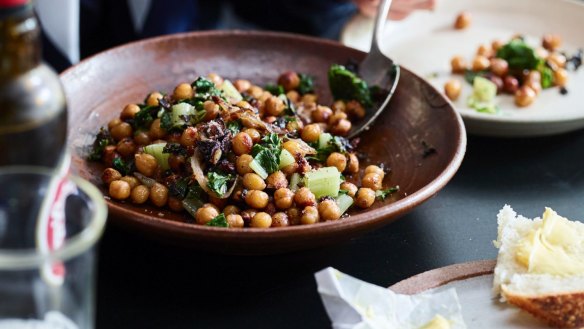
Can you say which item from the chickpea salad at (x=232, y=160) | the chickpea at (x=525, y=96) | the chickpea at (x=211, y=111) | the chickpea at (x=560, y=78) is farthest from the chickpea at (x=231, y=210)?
the chickpea at (x=560, y=78)

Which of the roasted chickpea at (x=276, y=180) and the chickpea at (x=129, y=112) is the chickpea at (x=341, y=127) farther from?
the chickpea at (x=129, y=112)

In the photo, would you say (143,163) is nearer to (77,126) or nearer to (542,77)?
(77,126)

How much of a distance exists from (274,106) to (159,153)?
310 millimetres

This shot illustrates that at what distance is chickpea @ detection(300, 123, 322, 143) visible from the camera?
1660 millimetres

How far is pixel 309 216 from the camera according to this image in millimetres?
1400

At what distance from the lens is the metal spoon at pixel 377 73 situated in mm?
1838

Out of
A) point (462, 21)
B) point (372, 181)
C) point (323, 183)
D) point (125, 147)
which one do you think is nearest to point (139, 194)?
point (125, 147)

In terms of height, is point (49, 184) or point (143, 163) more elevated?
point (49, 184)

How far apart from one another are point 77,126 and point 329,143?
58cm

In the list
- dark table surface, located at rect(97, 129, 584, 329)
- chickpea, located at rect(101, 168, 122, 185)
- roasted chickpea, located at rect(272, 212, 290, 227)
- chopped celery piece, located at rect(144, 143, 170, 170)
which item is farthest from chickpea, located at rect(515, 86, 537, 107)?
chickpea, located at rect(101, 168, 122, 185)

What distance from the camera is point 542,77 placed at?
6.94 ft

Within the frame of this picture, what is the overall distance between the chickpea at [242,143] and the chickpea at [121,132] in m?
0.29

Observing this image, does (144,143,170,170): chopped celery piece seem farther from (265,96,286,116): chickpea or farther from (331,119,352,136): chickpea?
(331,119,352,136): chickpea

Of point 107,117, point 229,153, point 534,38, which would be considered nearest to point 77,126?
point 107,117
